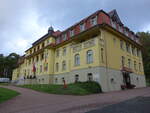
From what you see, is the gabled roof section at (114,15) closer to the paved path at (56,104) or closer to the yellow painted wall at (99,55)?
the yellow painted wall at (99,55)

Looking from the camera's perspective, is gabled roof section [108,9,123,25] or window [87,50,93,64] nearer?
window [87,50,93,64]

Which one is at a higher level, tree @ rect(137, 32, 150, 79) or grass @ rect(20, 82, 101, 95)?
tree @ rect(137, 32, 150, 79)

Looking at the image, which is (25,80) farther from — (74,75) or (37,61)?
(74,75)

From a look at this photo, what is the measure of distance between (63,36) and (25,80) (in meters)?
15.2

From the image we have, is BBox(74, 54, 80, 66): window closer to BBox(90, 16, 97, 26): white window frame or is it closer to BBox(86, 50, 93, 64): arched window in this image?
BBox(86, 50, 93, 64): arched window

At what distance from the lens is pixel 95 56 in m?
20.5

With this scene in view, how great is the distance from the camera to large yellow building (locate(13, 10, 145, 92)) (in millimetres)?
20734

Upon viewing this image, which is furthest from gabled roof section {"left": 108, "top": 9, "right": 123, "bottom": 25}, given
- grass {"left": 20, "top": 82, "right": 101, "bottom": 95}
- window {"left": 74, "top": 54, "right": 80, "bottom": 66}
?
grass {"left": 20, "top": 82, "right": 101, "bottom": 95}

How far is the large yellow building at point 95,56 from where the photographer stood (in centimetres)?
2073

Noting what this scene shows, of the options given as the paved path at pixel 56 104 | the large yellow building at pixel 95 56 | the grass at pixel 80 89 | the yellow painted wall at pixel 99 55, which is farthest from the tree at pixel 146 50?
the paved path at pixel 56 104

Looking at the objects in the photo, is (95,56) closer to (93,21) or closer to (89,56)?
(89,56)

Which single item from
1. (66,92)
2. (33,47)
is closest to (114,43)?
(66,92)

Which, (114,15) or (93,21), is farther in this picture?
(114,15)

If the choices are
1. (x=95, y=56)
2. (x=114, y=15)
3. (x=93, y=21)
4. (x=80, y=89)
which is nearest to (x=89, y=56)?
(x=95, y=56)
